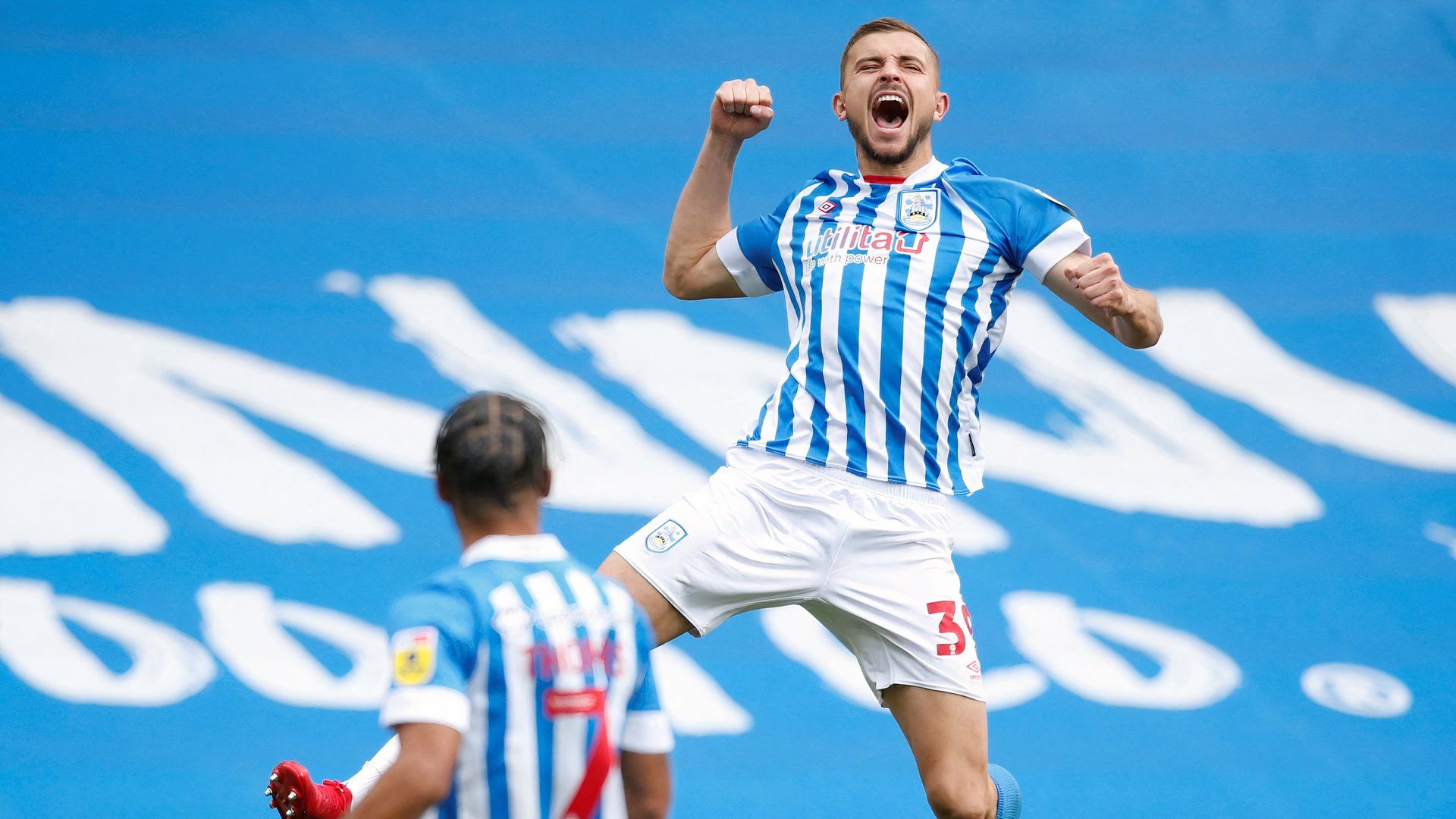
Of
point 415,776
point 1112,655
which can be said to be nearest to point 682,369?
point 1112,655

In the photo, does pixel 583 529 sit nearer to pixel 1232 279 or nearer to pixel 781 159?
pixel 781 159

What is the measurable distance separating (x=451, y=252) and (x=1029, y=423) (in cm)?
201

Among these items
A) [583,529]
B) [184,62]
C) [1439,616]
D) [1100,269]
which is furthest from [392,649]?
[1439,616]

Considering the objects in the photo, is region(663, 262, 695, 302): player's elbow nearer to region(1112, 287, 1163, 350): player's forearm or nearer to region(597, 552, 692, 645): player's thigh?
region(597, 552, 692, 645): player's thigh

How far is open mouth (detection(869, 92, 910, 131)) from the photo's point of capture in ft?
10.6

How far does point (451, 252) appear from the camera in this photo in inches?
194

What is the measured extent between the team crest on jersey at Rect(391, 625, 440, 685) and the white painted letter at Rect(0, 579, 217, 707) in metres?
3.12

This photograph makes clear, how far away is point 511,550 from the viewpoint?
6.50 ft

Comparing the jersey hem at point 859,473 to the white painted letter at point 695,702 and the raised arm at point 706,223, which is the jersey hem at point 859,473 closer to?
the raised arm at point 706,223

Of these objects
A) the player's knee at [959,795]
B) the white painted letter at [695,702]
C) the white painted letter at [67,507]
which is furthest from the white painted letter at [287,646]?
the player's knee at [959,795]

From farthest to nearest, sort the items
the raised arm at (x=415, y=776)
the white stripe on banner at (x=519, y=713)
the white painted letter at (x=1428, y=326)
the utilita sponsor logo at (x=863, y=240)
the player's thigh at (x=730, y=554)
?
the white painted letter at (x=1428, y=326), the utilita sponsor logo at (x=863, y=240), the player's thigh at (x=730, y=554), the white stripe on banner at (x=519, y=713), the raised arm at (x=415, y=776)

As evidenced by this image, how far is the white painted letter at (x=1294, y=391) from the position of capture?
16.0ft

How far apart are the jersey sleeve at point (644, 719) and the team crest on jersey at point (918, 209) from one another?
142cm

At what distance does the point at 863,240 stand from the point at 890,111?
307mm
